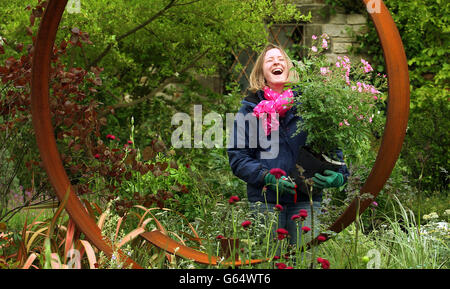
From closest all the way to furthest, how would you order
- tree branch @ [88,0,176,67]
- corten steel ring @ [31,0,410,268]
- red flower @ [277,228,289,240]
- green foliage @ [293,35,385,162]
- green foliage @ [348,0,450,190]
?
red flower @ [277,228,289,240] < corten steel ring @ [31,0,410,268] < green foliage @ [293,35,385,162] < tree branch @ [88,0,176,67] < green foliage @ [348,0,450,190]

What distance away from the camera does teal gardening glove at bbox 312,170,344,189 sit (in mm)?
2648

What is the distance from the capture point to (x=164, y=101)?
708cm

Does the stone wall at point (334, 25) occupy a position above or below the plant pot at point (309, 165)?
above

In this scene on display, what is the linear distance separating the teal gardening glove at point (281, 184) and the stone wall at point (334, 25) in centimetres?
522

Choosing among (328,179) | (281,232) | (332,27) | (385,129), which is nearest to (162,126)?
(332,27)

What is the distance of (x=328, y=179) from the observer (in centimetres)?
265

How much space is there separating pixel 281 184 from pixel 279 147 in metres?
0.28

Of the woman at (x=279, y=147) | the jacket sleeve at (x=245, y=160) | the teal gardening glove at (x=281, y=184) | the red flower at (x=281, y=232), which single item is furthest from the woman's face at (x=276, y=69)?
the red flower at (x=281, y=232)

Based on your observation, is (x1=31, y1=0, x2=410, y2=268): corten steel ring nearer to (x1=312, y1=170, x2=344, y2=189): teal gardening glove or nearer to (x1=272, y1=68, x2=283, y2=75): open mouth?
(x1=312, y1=170, x2=344, y2=189): teal gardening glove

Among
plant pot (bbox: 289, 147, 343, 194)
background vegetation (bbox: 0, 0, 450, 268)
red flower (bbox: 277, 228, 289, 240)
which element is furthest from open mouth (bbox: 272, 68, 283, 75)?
red flower (bbox: 277, 228, 289, 240)

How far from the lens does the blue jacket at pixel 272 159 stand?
2.84 m

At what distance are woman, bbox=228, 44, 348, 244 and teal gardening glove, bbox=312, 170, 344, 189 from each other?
1.6 inches

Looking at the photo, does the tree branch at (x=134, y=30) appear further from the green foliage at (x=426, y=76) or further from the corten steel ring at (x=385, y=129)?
the green foliage at (x=426, y=76)

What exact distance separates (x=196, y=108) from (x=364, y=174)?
113 inches
